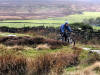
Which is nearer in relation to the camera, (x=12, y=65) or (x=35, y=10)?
(x=12, y=65)

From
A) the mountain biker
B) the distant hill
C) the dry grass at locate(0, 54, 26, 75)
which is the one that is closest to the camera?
the dry grass at locate(0, 54, 26, 75)

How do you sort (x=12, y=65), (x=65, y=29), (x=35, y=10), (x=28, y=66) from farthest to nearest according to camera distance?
1. (x=35, y=10)
2. (x=65, y=29)
3. (x=28, y=66)
4. (x=12, y=65)

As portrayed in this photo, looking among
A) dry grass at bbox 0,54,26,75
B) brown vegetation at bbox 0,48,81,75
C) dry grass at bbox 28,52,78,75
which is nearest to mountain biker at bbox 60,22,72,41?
dry grass at bbox 28,52,78,75

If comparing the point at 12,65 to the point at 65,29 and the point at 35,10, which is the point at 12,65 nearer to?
the point at 65,29

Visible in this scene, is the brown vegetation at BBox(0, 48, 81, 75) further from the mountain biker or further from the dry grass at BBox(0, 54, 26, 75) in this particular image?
the mountain biker

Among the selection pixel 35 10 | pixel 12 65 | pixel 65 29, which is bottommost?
pixel 35 10

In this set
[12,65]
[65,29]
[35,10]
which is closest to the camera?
[12,65]

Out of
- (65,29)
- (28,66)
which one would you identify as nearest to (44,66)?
(28,66)

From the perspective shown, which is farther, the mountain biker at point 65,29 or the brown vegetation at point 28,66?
the mountain biker at point 65,29

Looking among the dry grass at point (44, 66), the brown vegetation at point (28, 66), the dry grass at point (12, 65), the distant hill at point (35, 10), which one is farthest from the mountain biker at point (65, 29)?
the distant hill at point (35, 10)

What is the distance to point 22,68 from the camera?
22.3ft

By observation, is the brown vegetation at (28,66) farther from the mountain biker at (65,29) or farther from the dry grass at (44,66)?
the mountain biker at (65,29)

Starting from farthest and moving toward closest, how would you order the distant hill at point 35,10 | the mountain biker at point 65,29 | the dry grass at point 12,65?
the distant hill at point 35,10, the mountain biker at point 65,29, the dry grass at point 12,65

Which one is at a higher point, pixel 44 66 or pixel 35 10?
pixel 44 66
